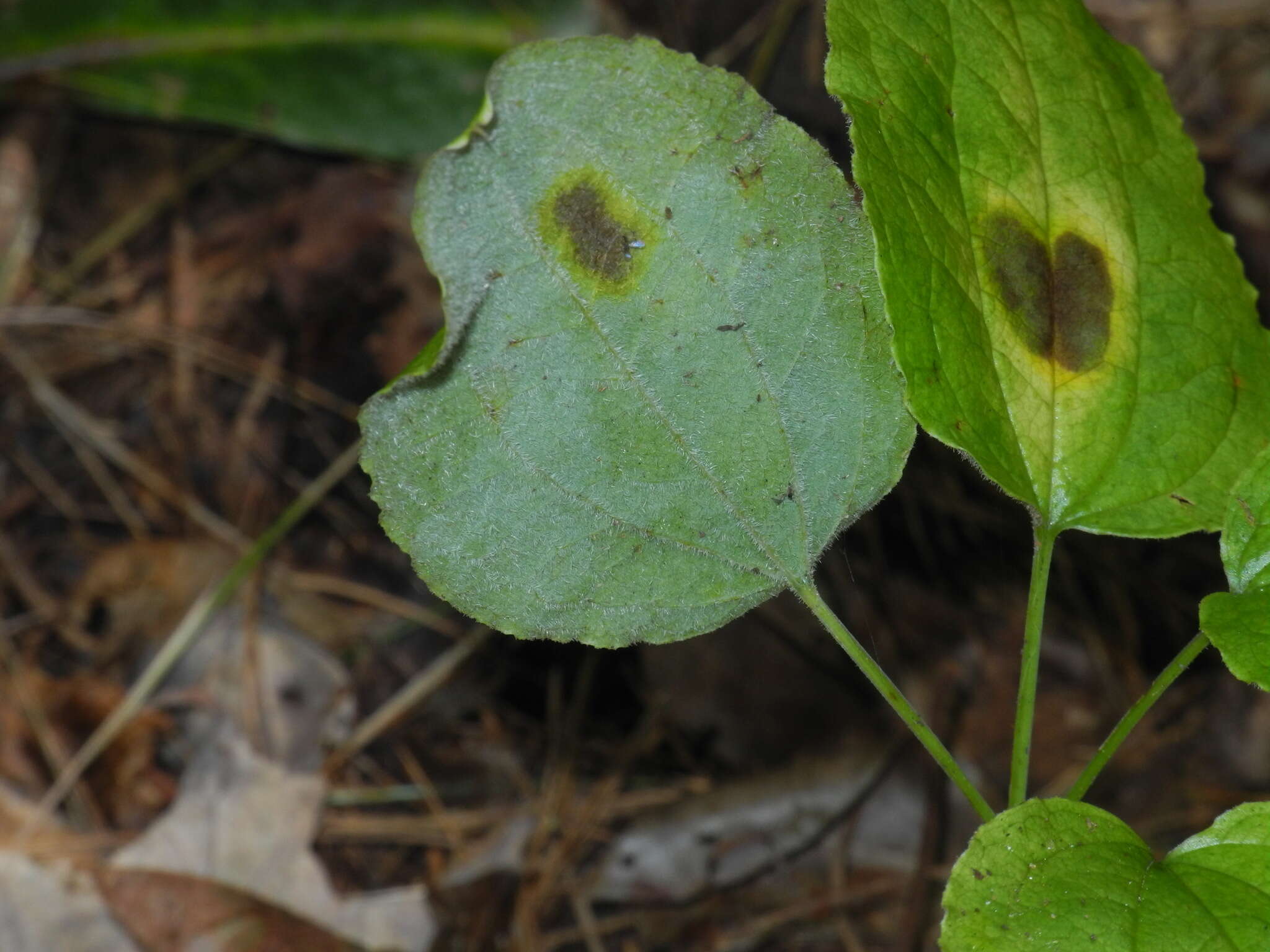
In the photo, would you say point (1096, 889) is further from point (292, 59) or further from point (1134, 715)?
point (292, 59)

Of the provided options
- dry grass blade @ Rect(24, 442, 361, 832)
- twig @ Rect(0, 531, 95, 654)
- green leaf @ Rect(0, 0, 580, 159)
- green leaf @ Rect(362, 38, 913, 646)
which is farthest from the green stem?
green leaf @ Rect(362, 38, 913, 646)

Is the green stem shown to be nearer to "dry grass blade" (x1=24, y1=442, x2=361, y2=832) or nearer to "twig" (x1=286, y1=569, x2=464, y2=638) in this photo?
"dry grass blade" (x1=24, y1=442, x2=361, y2=832)

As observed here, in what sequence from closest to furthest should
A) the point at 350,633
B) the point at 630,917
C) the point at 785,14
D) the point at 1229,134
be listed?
the point at 630,917, the point at 350,633, the point at 785,14, the point at 1229,134

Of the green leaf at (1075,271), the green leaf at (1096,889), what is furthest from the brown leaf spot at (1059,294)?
the green leaf at (1096,889)

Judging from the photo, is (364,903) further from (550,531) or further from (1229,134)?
(1229,134)

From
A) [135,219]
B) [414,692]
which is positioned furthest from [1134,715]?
[135,219]

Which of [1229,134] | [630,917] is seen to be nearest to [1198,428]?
[630,917]
